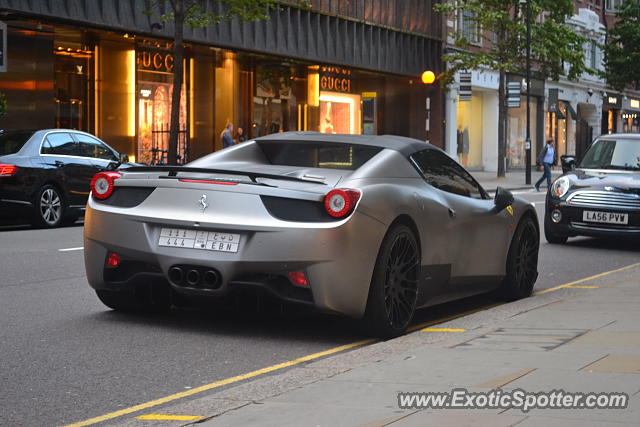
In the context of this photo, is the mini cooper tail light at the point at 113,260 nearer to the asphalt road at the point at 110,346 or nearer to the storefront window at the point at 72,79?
the asphalt road at the point at 110,346

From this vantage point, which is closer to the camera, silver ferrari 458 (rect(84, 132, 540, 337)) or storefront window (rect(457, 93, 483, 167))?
silver ferrari 458 (rect(84, 132, 540, 337))

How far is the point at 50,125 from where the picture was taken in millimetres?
Answer: 27766

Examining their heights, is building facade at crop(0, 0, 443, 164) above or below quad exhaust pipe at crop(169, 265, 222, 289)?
above

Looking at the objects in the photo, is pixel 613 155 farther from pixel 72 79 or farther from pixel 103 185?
pixel 72 79

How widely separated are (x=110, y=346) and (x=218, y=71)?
29.2 meters

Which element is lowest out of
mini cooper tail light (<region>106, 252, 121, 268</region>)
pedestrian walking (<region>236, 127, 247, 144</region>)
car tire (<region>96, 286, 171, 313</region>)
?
car tire (<region>96, 286, 171, 313</region>)

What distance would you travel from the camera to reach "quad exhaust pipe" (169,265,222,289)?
6.67 meters

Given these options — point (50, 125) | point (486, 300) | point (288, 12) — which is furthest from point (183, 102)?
point (486, 300)

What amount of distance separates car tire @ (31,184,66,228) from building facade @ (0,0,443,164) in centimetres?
924

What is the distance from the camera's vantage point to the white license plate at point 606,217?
14031 mm

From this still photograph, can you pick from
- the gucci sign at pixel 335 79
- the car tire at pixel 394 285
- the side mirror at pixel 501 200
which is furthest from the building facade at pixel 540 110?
the car tire at pixel 394 285

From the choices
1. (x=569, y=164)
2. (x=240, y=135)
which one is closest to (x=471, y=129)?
(x=240, y=135)

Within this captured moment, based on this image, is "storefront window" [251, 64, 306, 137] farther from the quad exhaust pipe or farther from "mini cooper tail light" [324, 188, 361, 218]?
"mini cooper tail light" [324, 188, 361, 218]

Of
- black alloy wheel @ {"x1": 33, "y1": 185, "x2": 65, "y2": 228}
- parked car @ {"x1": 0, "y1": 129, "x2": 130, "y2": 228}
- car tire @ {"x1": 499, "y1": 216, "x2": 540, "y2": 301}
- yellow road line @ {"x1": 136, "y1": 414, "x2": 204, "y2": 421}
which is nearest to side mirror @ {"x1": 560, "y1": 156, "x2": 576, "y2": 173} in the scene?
car tire @ {"x1": 499, "y1": 216, "x2": 540, "y2": 301}
